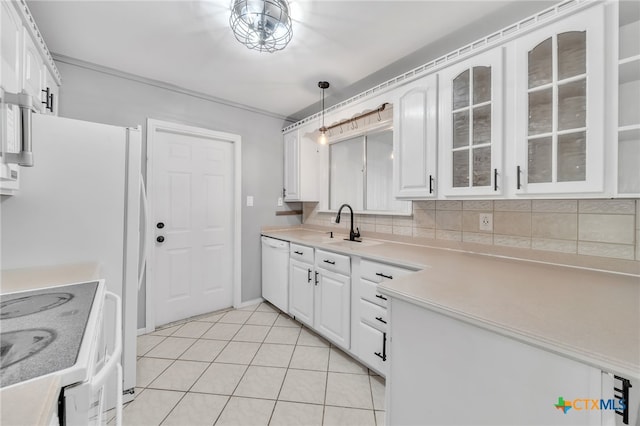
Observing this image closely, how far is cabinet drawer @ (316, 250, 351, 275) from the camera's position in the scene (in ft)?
6.48

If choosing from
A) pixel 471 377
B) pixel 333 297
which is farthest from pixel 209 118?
pixel 471 377

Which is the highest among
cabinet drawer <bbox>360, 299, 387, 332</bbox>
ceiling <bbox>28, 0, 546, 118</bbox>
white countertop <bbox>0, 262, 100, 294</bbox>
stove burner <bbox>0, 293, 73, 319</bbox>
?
ceiling <bbox>28, 0, 546, 118</bbox>

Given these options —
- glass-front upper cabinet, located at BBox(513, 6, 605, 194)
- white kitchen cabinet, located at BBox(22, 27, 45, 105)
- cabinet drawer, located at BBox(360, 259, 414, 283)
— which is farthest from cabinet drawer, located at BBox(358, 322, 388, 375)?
white kitchen cabinet, located at BBox(22, 27, 45, 105)

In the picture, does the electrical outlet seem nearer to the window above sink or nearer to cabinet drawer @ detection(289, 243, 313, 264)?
the window above sink

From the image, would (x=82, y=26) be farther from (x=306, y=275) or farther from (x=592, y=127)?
(x=592, y=127)

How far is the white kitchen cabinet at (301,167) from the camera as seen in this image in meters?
3.04

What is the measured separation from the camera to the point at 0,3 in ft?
3.54

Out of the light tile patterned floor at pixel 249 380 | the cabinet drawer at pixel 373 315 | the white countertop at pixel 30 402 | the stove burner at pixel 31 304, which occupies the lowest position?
the light tile patterned floor at pixel 249 380

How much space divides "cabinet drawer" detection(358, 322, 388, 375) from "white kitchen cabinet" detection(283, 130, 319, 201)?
5.57ft

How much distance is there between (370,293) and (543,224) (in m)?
1.12

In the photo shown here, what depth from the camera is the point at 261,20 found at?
146 centimetres

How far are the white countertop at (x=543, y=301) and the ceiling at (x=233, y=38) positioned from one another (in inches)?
59.1

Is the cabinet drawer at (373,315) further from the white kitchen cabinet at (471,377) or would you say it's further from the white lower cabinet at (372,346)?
the white kitchen cabinet at (471,377)

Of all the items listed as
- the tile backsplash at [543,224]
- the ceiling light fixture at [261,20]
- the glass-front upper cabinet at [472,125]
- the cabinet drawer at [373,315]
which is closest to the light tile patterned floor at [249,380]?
the cabinet drawer at [373,315]
